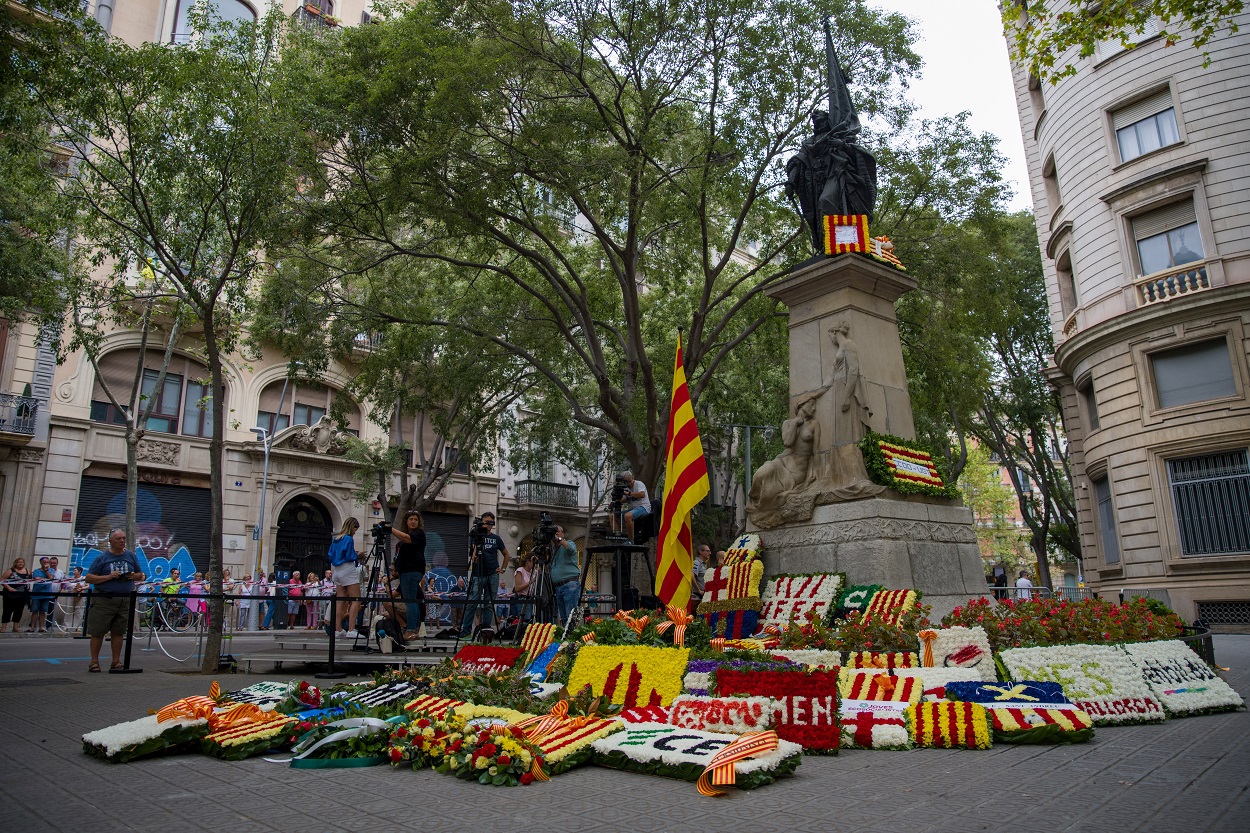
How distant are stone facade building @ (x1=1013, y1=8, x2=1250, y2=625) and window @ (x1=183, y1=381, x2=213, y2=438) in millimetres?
27350

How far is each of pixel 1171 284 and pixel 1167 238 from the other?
140 cm

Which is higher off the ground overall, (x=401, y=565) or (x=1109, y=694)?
→ (x=401, y=565)

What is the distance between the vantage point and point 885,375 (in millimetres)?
11070

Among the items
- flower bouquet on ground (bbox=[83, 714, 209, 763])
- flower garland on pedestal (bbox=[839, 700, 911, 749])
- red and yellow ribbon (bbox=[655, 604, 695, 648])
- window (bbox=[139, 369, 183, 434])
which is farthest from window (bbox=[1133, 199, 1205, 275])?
window (bbox=[139, 369, 183, 434])

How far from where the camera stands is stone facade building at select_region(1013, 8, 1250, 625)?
789 inches

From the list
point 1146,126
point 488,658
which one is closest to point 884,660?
point 488,658

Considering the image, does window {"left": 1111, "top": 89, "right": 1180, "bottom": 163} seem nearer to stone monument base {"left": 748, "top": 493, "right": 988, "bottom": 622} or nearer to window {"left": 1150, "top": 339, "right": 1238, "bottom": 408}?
window {"left": 1150, "top": 339, "right": 1238, "bottom": 408}

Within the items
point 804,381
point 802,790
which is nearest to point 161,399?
point 804,381

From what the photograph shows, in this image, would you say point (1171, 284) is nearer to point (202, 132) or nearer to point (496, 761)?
point (202, 132)

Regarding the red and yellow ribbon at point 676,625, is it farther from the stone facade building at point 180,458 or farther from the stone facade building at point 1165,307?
the stone facade building at point 1165,307

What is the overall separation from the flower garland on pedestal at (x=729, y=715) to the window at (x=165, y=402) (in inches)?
1034

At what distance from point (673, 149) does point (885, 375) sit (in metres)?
7.86

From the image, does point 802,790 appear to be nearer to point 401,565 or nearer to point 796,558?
point 796,558

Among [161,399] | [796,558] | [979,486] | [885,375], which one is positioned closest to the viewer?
Answer: [796,558]
